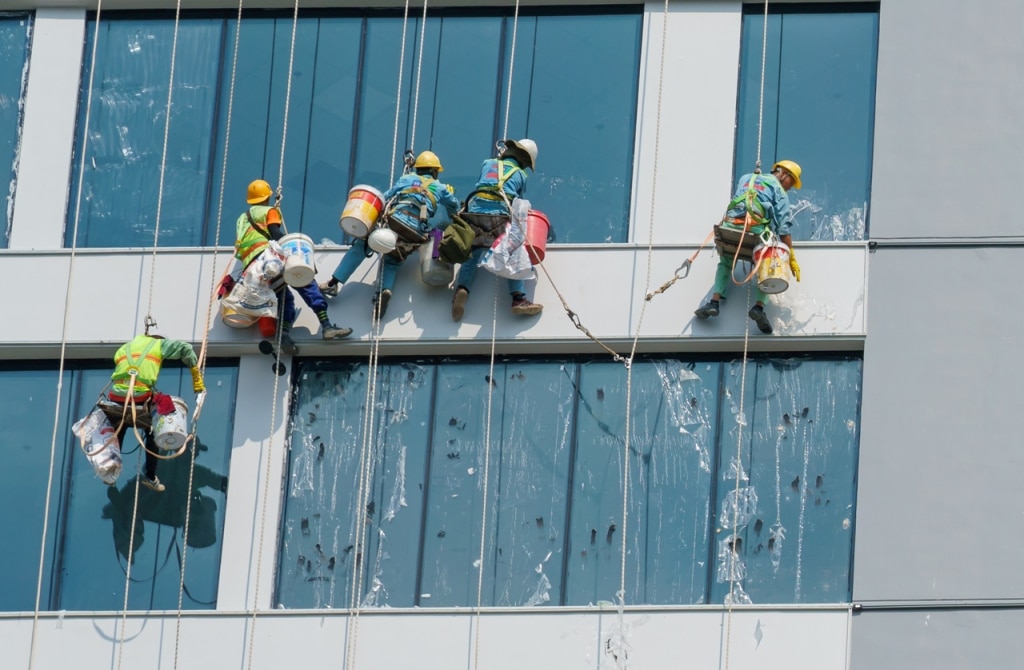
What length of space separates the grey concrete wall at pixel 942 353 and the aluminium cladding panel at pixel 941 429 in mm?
11

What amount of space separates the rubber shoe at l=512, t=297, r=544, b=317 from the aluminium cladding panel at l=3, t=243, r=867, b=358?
0.28 ft

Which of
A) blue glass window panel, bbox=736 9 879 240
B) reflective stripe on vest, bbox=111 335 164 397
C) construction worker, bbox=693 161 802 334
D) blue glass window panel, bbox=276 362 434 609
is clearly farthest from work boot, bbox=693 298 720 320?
reflective stripe on vest, bbox=111 335 164 397

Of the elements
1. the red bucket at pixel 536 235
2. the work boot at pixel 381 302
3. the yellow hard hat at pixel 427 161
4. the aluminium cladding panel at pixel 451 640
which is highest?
the yellow hard hat at pixel 427 161

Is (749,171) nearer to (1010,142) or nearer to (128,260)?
(1010,142)

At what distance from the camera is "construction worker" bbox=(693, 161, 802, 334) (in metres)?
19.4

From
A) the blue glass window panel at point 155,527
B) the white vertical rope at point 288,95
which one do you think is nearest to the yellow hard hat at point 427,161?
the white vertical rope at point 288,95

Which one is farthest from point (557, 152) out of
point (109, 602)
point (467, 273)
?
point (109, 602)

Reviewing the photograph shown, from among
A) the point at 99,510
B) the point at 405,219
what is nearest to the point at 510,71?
the point at 405,219

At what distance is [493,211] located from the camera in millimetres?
19688

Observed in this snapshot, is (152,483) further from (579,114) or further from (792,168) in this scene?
(792,168)

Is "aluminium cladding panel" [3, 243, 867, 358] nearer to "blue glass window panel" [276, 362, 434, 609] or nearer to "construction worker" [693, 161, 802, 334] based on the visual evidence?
"construction worker" [693, 161, 802, 334]

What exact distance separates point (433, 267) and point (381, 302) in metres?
0.52

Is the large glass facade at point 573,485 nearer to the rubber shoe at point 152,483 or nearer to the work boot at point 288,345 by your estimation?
the work boot at point 288,345

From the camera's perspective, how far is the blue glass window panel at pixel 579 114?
2033 centimetres
